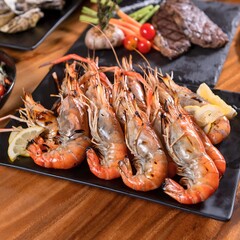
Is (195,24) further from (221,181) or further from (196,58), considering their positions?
(221,181)

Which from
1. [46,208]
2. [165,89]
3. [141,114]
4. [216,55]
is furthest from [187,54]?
[46,208]

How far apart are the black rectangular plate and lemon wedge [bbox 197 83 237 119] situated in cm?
129

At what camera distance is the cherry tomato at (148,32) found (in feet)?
10.6

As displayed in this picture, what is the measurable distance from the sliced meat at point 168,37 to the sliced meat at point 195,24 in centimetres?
4

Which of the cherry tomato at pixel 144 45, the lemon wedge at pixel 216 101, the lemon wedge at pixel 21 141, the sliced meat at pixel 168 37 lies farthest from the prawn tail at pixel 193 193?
the cherry tomato at pixel 144 45

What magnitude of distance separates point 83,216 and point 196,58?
1443 millimetres

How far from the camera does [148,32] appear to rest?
3.22 metres

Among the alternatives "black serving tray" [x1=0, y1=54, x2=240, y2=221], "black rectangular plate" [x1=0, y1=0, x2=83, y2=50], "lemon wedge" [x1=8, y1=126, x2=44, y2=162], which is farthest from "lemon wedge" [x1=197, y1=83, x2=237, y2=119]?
"black rectangular plate" [x1=0, y1=0, x2=83, y2=50]

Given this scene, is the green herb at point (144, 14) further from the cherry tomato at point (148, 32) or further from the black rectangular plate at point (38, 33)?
the black rectangular plate at point (38, 33)

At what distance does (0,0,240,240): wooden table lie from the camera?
203 cm

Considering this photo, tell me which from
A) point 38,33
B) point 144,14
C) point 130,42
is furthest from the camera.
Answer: point 144,14

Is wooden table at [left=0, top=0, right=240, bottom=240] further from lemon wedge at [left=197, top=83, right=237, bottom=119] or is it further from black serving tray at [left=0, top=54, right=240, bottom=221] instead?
lemon wedge at [left=197, top=83, right=237, bottom=119]

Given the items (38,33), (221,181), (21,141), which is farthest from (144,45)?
(221,181)

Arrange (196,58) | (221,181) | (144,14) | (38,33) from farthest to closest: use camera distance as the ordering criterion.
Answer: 1. (144,14)
2. (38,33)
3. (196,58)
4. (221,181)
